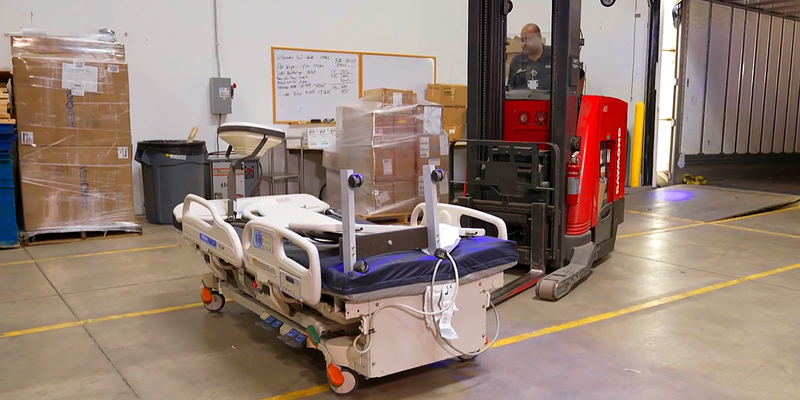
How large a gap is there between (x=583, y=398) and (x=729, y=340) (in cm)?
145

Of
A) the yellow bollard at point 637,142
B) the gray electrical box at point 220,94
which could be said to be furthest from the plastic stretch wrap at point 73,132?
the yellow bollard at point 637,142

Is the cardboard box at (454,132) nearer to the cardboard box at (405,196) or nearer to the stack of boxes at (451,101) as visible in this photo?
the stack of boxes at (451,101)

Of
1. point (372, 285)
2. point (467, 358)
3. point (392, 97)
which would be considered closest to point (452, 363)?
point (467, 358)

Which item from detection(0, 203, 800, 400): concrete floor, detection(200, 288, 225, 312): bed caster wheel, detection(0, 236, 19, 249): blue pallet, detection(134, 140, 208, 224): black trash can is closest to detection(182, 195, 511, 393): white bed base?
detection(0, 203, 800, 400): concrete floor

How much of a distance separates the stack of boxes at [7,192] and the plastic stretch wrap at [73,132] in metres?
0.15

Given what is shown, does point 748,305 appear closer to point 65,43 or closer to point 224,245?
point 224,245

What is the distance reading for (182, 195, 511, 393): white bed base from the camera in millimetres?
3043

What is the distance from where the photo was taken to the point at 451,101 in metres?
10.2

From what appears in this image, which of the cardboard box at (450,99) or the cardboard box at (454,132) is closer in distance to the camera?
the cardboard box at (454,132)

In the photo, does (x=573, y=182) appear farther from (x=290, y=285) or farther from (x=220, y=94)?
(x=220, y=94)

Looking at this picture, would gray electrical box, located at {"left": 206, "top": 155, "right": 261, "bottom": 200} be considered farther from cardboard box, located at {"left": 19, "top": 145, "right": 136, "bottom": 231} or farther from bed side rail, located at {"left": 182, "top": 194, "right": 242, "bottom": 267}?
bed side rail, located at {"left": 182, "top": 194, "right": 242, "bottom": 267}

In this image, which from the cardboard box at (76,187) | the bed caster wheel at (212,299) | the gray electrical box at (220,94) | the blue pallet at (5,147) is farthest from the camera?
the gray electrical box at (220,94)

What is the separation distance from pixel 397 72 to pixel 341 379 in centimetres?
758

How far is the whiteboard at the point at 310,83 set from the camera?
9.23 metres
